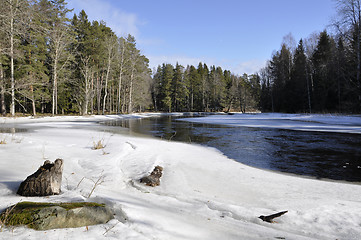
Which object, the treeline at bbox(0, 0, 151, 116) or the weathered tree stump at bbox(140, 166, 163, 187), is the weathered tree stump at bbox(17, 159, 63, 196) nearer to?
the weathered tree stump at bbox(140, 166, 163, 187)

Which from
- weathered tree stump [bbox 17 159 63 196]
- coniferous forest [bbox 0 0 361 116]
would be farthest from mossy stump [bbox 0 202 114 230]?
coniferous forest [bbox 0 0 361 116]

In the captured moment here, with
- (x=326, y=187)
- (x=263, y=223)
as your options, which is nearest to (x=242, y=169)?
(x=326, y=187)

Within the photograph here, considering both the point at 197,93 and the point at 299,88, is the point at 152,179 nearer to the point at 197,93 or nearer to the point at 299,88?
the point at 299,88

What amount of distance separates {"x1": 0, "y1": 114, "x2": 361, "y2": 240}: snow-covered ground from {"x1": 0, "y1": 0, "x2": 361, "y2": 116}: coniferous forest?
4510 millimetres

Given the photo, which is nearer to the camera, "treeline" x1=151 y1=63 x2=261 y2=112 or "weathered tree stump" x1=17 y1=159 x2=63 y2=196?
"weathered tree stump" x1=17 y1=159 x2=63 y2=196

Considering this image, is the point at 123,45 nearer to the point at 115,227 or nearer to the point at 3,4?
the point at 3,4

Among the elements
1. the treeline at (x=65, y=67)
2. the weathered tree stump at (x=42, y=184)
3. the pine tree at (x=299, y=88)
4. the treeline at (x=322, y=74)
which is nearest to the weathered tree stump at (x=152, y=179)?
the weathered tree stump at (x=42, y=184)

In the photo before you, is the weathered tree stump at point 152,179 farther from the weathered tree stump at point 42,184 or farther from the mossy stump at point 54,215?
the mossy stump at point 54,215

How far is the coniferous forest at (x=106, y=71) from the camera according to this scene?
22.6 meters

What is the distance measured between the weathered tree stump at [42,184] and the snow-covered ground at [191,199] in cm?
14

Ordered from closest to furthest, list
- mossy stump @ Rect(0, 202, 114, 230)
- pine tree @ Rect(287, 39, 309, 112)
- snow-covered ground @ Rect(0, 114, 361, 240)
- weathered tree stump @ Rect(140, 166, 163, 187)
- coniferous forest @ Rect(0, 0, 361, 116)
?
mossy stump @ Rect(0, 202, 114, 230), snow-covered ground @ Rect(0, 114, 361, 240), weathered tree stump @ Rect(140, 166, 163, 187), coniferous forest @ Rect(0, 0, 361, 116), pine tree @ Rect(287, 39, 309, 112)

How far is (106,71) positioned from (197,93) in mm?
37271

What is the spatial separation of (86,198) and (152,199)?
957mm

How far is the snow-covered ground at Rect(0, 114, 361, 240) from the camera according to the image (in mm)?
2221
